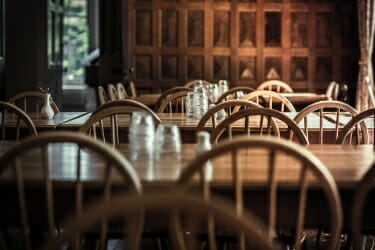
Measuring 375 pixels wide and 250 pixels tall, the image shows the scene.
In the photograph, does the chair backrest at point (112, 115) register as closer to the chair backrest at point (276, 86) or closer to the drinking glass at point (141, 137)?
the drinking glass at point (141, 137)

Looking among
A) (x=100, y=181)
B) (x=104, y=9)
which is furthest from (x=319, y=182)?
(x=104, y=9)

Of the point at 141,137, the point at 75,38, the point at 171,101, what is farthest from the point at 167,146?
the point at 75,38

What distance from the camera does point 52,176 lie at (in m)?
2.14

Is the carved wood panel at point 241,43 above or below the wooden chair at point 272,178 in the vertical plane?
above

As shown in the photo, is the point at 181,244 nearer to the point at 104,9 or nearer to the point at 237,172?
the point at 237,172

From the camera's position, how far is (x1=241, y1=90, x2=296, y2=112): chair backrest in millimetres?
4594

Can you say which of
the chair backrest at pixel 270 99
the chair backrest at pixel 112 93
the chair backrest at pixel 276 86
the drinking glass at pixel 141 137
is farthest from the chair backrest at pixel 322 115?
the chair backrest at pixel 276 86

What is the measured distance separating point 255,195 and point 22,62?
6155 mm

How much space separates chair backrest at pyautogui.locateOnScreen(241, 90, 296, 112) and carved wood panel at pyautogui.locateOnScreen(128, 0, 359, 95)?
1410mm

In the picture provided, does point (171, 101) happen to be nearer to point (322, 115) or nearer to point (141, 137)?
point (322, 115)

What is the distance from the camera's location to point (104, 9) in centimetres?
849

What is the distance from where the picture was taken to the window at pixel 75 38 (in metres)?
13.8

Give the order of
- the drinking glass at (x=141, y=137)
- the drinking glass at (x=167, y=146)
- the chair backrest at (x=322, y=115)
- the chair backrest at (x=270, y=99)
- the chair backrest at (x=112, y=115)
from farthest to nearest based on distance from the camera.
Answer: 1. the chair backrest at (x=270, y=99)
2. the chair backrest at (x=322, y=115)
3. the chair backrest at (x=112, y=115)
4. the drinking glass at (x=141, y=137)
5. the drinking glass at (x=167, y=146)

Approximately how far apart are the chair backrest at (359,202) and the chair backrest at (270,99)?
2.57 m
